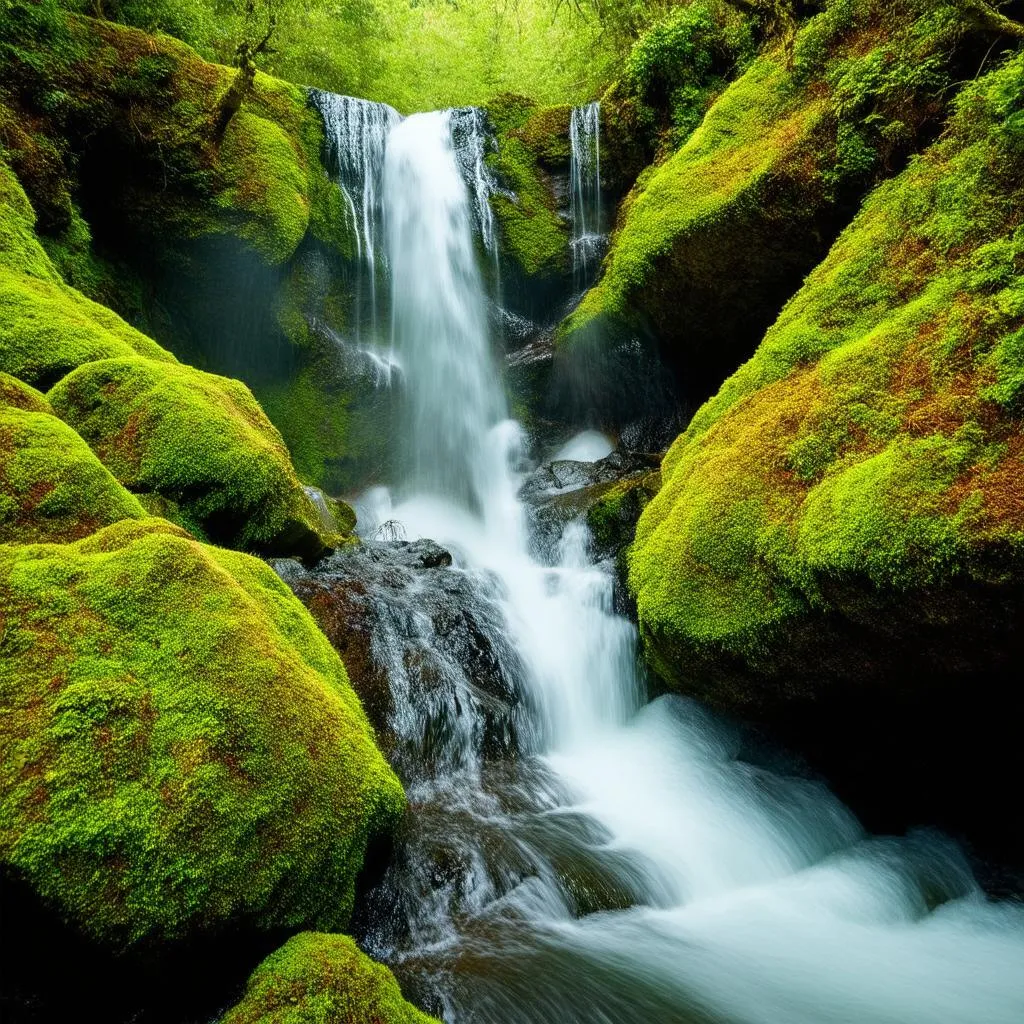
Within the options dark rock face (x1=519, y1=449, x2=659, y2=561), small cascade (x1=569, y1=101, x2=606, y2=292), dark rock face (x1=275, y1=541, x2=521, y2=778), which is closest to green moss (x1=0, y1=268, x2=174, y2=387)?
dark rock face (x1=275, y1=541, x2=521, y2=778)

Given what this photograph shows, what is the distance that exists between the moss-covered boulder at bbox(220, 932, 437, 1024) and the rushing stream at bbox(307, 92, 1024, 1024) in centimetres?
68

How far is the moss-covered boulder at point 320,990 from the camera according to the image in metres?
1.73

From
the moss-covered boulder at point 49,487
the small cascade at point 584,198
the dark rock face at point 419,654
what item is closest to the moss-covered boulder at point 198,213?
the moss-covered boulder at point 49,487

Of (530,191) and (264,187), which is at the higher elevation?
(530,191)

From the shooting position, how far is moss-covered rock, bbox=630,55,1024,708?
2.77 meters

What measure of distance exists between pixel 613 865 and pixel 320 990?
7.00ft

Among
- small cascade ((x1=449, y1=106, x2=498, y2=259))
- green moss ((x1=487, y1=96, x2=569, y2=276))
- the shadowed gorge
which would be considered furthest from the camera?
small cascade ((x1=449, y1=106, x2=498, y2=259))

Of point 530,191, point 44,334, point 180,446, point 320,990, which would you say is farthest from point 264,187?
point 320,990

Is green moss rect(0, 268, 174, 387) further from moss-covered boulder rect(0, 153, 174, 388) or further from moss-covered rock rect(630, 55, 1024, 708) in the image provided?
moss-covered rock rect(630, 55, 1024, 708)

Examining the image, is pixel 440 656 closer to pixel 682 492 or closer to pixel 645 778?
pixel 645 778

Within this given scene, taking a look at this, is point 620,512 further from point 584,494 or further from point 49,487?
point 49,487

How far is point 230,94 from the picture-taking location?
8383mm

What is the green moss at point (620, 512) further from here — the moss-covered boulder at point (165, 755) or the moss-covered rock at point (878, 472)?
the moss-covered boulder at point (165, 755)

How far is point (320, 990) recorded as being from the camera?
5.82 feet
